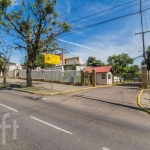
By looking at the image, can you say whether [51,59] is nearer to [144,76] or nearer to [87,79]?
[87,79]

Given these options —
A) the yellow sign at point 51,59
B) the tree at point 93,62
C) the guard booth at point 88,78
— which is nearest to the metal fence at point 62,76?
the guard booth at point 88,78

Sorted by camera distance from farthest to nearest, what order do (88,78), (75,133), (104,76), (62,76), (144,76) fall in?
(104,76)
(62,76)
(88,78)
(144,76)
(75,133)

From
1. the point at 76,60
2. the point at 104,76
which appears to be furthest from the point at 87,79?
the point at 76,60

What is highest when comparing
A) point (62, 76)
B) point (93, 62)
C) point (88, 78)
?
point (93, 62)

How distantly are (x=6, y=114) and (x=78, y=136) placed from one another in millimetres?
3951

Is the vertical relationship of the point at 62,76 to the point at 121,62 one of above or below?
below

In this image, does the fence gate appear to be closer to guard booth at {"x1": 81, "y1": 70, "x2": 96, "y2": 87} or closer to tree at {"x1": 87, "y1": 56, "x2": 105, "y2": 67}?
guard booth at {"x1": 81, "y1": 70, "x2": 96, "y2": 87}

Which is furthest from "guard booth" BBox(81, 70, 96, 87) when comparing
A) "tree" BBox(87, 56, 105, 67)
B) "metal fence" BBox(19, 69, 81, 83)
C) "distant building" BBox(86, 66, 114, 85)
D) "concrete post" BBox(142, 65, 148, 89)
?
"tree" BBox(87, 56, 105, 67)

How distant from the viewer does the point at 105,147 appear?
14.8ft

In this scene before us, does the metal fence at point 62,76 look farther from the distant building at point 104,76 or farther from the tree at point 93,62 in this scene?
the tree at point 93,62

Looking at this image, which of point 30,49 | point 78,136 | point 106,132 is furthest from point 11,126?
point 30,49

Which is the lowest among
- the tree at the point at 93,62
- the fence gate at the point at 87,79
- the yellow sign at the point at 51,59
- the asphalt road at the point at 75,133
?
the asphalt road at the point at 75,133

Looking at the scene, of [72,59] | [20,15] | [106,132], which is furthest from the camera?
[72,59]

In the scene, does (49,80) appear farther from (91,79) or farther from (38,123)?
(38,123)
